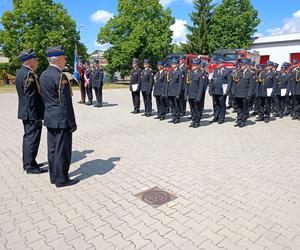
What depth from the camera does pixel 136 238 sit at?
288 cm


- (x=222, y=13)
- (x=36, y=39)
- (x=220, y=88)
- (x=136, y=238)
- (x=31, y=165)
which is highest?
(x=222, y=13)

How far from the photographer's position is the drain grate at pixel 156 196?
3641 mm

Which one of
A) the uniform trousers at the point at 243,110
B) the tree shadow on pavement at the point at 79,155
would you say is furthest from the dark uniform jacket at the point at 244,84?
the tree shadow on pavement at the point at 79,155

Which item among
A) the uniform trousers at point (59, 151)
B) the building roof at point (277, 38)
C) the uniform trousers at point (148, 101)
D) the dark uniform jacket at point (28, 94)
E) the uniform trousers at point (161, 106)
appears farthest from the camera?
the building roof at point (277, 38)

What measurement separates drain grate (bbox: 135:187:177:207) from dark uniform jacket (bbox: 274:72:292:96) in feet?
24.5

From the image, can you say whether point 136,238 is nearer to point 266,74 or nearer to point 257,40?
point 266,74

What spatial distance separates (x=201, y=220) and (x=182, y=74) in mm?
5829

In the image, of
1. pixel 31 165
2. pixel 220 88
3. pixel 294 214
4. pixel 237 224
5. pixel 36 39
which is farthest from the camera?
pixel 36 39

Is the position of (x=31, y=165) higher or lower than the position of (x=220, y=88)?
lower

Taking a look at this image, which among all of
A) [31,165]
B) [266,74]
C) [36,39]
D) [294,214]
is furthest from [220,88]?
[36,39]

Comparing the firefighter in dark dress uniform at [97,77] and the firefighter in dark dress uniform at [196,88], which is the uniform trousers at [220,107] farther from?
the firefighter in dark dress uniform at [97,77]

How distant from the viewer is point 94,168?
4.88 m

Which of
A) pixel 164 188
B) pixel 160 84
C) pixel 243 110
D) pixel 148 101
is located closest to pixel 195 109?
pixel 243 110

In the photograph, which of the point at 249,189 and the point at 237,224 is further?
the point at 249,189
